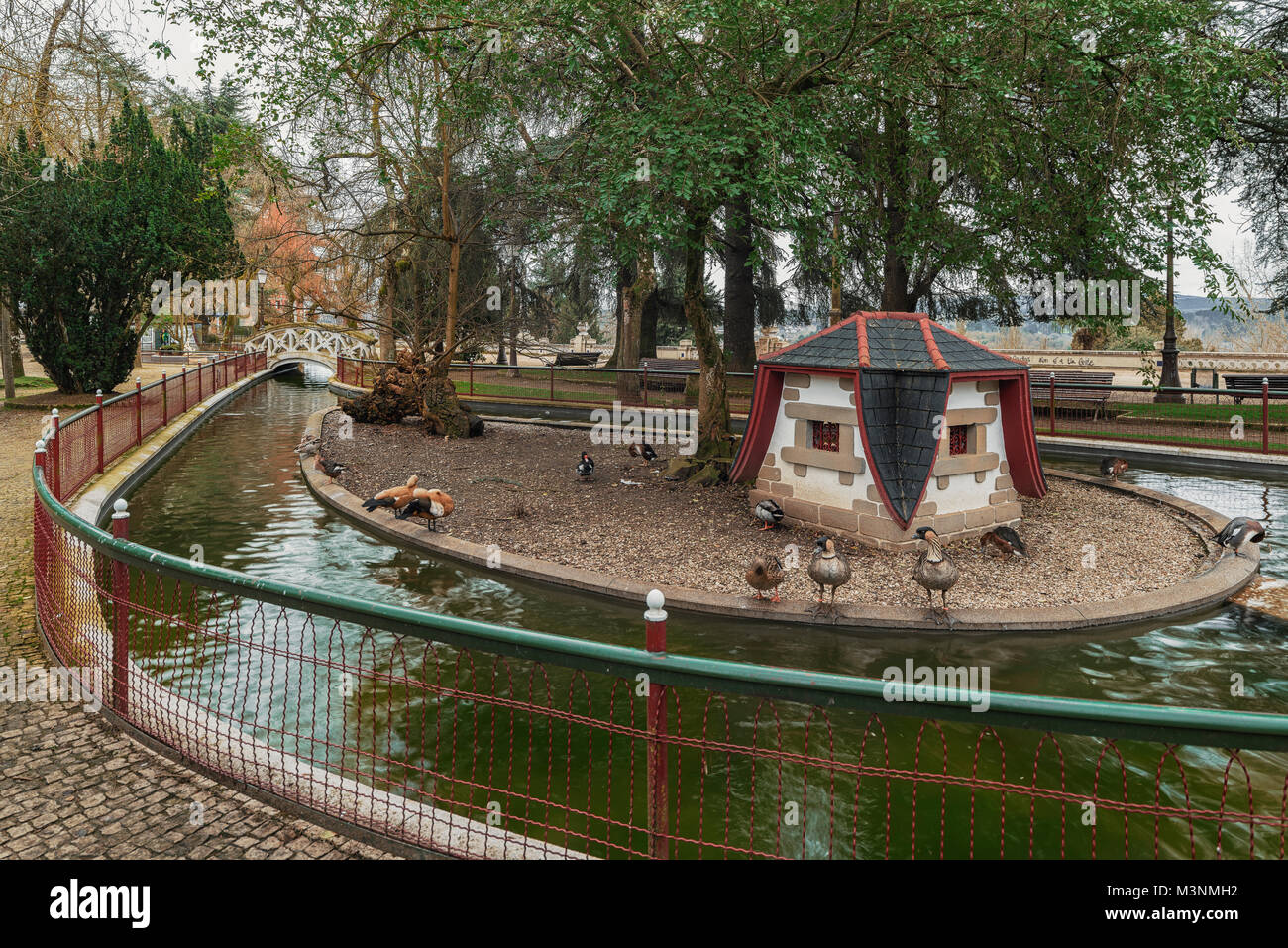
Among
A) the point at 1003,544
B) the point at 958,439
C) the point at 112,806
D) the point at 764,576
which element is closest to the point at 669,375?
the point at 958,439

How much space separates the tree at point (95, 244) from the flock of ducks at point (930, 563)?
19.5 m

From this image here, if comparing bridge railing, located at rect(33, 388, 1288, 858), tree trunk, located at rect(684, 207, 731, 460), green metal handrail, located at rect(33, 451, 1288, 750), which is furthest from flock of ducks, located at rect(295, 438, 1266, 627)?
green metal handrail, located at rect(33, 451, 1288, 750)

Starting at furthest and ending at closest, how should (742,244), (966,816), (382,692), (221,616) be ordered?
(742,244) < (221,616) < (382,692) < (966,816)

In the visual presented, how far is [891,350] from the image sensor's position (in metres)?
11.6

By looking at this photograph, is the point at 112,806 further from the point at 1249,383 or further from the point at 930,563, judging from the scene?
the point at 1249,383

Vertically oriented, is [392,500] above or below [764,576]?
above

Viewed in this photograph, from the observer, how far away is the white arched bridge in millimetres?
46781

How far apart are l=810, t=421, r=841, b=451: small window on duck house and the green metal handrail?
8.05 metres

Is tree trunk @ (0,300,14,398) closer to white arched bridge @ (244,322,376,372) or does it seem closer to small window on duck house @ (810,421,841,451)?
white arched bridge @ (244,322,376,372)

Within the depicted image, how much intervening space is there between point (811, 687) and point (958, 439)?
347 inches
